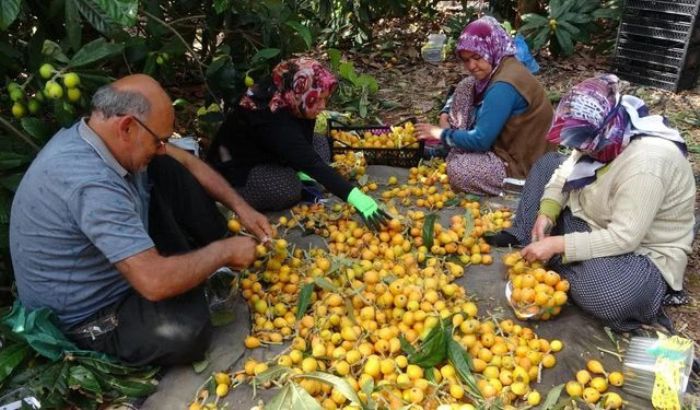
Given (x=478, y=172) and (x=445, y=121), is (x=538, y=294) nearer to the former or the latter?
(x=478, y=172)

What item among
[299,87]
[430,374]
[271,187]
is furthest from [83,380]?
[299,87]

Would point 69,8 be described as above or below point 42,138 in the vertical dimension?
above

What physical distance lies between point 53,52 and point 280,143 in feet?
4.14

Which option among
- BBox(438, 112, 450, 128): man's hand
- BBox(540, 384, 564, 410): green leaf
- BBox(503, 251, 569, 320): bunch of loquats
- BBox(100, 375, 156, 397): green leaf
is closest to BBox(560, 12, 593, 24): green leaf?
BBox(438, 112, 450, 128): man's hand

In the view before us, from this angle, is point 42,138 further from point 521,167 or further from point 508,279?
point 521,167

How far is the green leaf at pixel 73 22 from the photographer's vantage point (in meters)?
2.49

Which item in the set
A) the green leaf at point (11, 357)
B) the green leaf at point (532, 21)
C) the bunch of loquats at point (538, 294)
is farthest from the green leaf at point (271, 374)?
the green leaf at point (532, 21)

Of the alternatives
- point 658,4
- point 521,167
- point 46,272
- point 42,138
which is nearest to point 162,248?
point 46,272

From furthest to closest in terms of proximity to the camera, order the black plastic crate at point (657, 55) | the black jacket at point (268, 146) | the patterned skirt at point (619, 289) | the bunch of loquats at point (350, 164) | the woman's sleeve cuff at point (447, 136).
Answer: the black plastic crate at point (657, 55), the bunch of loquats at point (350, 164), the woman's sleeve cuff at point (447, 136), the black jacket at point (268, 146), the patterned skirt at point (619, 289)

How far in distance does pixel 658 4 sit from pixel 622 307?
14.9 ft

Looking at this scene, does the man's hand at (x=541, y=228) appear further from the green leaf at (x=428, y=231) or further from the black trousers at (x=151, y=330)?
the black trousers at (x=151, y=330)

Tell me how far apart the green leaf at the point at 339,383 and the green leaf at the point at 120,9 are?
1576 millimetres

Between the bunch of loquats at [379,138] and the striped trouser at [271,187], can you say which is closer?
the striped trouser at [271,187]

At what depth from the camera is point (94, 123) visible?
2.25 metres
